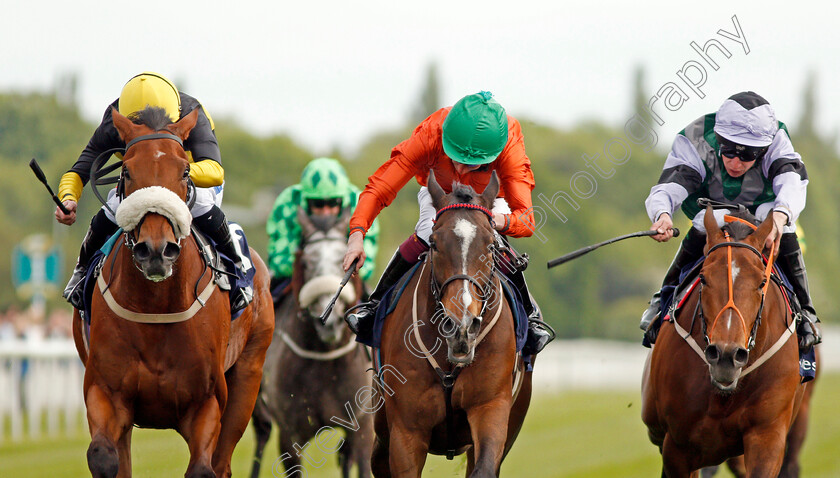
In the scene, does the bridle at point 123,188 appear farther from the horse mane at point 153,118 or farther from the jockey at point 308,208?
A: the jockey at point 308,208

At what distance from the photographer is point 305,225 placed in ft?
31.3

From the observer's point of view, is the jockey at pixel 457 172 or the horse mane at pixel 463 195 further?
the jockey at pixel 457 172

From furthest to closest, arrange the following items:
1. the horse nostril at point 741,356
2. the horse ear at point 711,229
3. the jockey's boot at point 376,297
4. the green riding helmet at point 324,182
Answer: the green riding helmet at point 324,182 < the jockey's boot at point 376,297 < the horse ear at point 711,229 < the horse nostril at point 741,356

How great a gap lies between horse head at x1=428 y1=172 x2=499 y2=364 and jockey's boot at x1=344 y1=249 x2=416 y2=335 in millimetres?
926

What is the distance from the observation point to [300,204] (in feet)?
33.9

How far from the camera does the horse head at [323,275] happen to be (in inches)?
360

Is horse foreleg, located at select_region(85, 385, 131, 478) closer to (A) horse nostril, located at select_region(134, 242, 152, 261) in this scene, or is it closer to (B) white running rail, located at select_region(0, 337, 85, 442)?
(A) horse nostril, located at select_region(134, 242, 152, 261)

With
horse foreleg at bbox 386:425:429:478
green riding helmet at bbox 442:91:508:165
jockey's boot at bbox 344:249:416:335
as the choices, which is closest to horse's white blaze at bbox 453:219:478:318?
green riding helmet at bbox 442:91:508:165

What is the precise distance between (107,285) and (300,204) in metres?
3.98

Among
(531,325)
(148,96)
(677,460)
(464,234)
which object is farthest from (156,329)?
(677,460)

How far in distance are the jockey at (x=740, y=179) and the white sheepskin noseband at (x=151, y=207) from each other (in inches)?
108

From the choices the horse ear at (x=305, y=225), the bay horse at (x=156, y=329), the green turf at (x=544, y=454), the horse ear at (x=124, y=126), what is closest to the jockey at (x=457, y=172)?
the bay horse at (x=156, y=329)

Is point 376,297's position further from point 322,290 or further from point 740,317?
point 740,317

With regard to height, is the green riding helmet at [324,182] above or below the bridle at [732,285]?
above
